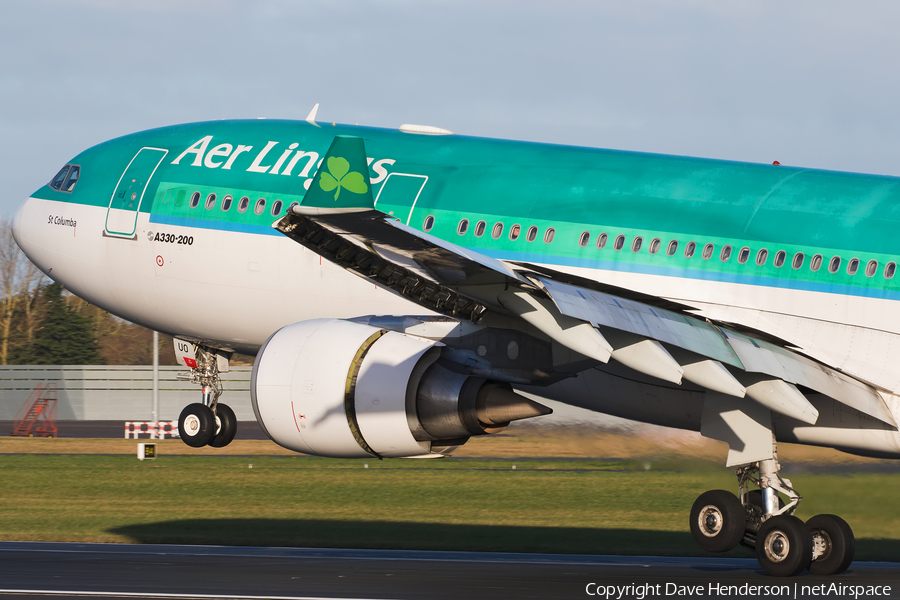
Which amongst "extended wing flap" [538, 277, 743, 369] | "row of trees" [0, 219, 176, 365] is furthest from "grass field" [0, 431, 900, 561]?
"row of trees" [0, 219, 176, 365]

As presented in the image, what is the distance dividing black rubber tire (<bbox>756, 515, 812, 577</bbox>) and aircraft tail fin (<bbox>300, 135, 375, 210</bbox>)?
8.55m

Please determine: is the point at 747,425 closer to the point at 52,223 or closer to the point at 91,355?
the point at 52,223

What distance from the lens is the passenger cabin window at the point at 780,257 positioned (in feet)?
56.9

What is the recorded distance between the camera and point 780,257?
17359mm

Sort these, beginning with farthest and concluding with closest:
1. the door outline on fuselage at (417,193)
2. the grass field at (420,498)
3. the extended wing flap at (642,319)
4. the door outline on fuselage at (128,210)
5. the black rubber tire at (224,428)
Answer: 1. the door outline on fuselage at (128,210)
2. the black rubber tire at (224,428)
3. the grass field at (420,498)
4. the door outline on fuselage at (417,193)
5. the extended wing flap at (642,319)

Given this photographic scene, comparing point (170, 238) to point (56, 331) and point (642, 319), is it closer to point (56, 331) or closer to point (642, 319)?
point (642, 319)

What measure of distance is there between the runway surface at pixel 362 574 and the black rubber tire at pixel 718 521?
0.68m

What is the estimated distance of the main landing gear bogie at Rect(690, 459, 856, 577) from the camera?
54.2ft

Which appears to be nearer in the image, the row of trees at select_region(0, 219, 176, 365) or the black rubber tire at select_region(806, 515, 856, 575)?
the black rubber tire at select_region(806, 515, 856, 575)

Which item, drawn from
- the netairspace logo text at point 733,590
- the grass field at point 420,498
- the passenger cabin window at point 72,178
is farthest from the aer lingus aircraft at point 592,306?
the passenger cabin window at point 72,178

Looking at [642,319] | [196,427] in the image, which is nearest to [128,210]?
[196,427]

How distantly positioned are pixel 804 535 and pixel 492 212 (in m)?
6.91

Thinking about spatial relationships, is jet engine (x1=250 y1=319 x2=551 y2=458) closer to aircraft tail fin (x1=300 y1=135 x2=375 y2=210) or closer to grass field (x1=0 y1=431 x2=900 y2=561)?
grass field (x1=0 y1=431 x2=900 y2=561)

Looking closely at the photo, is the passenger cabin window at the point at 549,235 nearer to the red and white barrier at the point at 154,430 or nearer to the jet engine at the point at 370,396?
the jet engine at the point at 370,396
